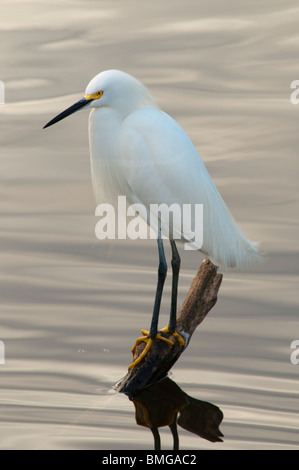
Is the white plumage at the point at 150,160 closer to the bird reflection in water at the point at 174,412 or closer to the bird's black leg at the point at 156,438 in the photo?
the bird reflection in water at the point at 174,412

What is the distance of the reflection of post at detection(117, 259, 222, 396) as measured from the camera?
5887mm

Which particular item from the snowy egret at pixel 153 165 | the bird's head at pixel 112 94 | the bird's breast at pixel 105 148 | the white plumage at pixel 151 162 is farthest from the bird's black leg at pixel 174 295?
the bird's head at pixel 112 94

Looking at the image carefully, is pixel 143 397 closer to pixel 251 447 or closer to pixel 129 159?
pixel 251 447

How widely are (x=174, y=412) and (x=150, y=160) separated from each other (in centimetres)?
156

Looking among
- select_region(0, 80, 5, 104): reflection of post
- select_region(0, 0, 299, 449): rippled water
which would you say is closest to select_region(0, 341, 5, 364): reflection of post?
select_region(0, 0, 299, 449): rippled water

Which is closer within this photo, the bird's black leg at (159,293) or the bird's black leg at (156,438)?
the bird's black leg at (156,438)

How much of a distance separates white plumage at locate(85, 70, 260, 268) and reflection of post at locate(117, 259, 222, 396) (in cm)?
17

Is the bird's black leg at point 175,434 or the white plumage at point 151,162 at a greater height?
the white plumage at point 151,162

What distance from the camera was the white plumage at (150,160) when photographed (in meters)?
5.97

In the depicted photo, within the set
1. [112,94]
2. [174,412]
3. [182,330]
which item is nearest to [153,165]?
[112,94]

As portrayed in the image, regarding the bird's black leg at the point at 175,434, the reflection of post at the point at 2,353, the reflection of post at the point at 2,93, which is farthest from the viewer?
the reflection of post at the point at 2,93

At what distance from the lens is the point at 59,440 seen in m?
5.53

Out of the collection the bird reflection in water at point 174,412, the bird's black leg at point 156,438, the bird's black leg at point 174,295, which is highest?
the bird's black leg at point 174,295

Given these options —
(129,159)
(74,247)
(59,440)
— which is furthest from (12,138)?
(59,440)
